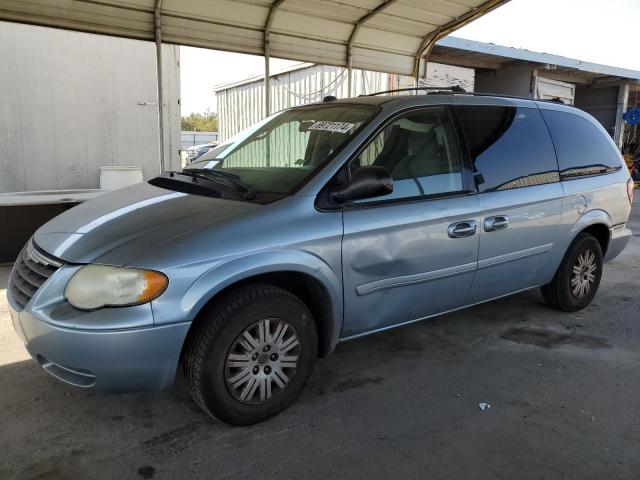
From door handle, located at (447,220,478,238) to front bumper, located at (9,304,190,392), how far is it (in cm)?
181

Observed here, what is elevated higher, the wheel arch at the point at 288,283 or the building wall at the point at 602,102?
the building wall at the point at 602,102

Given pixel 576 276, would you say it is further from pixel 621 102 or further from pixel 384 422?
pixel 621 102

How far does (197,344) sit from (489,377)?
1.97 meters

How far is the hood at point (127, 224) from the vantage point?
260cm

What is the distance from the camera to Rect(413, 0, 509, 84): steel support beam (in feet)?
21.6

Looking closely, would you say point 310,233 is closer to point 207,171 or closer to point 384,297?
point 384,297

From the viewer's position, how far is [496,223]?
3717 millimetres

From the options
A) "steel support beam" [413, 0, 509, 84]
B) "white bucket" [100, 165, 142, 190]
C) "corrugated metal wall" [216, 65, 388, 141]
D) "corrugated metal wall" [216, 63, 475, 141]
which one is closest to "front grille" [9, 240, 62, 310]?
"white bucket" [100, 165, 142, 190]

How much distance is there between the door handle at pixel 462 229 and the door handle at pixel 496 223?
0.12 meters

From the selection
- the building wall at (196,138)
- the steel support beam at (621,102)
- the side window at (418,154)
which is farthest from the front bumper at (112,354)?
the building wall at (196,138)

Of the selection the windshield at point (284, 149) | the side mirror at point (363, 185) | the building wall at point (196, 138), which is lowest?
the side mirror at point (363, 185)

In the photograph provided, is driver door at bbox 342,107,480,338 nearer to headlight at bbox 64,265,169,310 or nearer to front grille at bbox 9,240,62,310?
headlight at bbox 64,265,169,310

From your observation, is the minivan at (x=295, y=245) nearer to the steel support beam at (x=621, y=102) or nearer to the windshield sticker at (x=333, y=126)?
the windshield sticker at (x=333, y=126)

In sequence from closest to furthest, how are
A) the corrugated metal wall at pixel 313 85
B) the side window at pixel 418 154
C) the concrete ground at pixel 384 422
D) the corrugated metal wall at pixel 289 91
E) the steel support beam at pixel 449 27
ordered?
1. the concrete ground at pixel 384 422
2. the side window at pixel 418 154
3. the steel support beam at pixel 449 27
4. the corrugated metal wall at pixel 313 85
5. the corrugated metal wall at pixel 289 91
